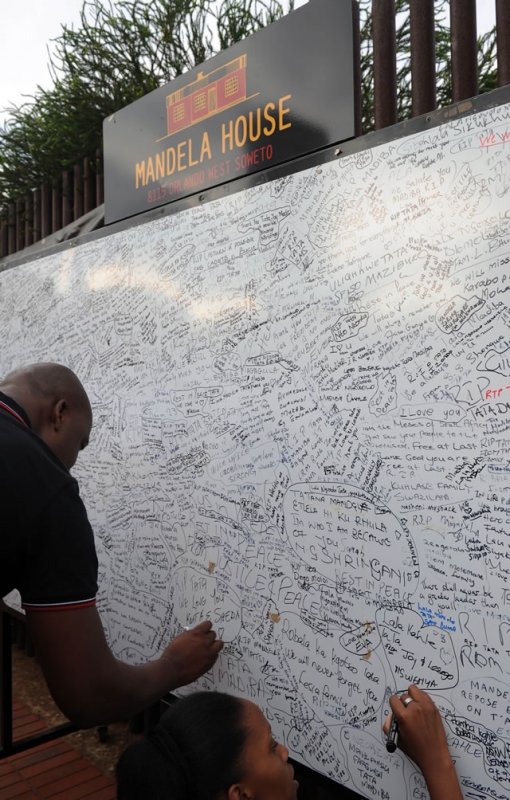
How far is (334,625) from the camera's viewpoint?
6.60 feet

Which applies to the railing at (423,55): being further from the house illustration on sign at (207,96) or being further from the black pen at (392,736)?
the black pen at (392,736)

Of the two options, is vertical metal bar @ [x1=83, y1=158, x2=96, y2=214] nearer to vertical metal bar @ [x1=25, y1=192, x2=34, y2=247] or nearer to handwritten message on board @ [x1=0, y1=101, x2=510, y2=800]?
vertical metal bar @ [x1=25, y1=192, x2=34, y2=247]

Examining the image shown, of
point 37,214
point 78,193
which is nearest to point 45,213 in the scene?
point 37,214

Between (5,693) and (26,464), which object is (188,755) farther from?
(5,693)

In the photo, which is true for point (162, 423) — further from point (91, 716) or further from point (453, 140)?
point (453, 140)

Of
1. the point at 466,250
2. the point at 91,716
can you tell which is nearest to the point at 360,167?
the point at 466,250

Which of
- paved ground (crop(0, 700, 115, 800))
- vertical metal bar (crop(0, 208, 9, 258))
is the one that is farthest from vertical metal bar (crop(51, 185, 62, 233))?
paved ground (crop(0, 700, 115, 800))

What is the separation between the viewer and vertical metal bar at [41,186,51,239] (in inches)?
190

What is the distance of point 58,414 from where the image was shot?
218 cm

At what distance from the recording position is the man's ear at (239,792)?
4.90 feet

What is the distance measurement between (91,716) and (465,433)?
1.24 metres

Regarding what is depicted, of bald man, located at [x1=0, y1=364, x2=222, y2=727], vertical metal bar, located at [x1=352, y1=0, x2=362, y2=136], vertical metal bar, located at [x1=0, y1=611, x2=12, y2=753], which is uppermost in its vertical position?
vertical metal bar, located at [x1=352, y1=0, x2=362, y2=136]

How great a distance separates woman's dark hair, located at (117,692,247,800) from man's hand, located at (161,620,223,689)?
570 mm

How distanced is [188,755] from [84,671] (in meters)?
0.40
